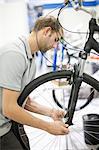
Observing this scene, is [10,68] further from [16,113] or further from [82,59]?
[82,59]

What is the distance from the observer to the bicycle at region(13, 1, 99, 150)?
1.42 metres

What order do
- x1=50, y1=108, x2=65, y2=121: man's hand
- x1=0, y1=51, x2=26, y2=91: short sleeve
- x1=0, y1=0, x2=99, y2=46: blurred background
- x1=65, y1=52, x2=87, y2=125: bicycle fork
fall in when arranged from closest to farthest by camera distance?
1. x1=0, y1=51, x2=26, y2=91: short sleeve
2. x1=65, y1=52, x2=87, y2=125: bicycle fork
3. x1=50, y1=108, x2=65, y2=121: man's hand
4. x1=0, y1=0, x2=99, y2=46: blurred background

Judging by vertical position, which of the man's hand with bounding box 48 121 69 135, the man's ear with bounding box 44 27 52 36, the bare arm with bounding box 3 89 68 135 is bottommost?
the man's hand with bounding box 48 121 69 135

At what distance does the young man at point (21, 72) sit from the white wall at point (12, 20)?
2676 millimetres

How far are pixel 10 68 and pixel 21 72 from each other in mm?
73

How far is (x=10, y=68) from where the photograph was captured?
4.25ft

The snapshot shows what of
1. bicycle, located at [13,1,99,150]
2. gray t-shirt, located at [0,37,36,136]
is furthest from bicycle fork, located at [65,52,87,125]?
gray t-shirt, located at [0,37,36,136]

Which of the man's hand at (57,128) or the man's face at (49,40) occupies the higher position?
the man's face at (49,40)

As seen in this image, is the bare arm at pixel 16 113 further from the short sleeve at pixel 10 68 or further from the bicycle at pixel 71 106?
the bicycle at pixel 71 106

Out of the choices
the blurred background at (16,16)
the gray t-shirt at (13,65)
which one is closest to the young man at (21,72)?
the gray t-shirt at (13,65)

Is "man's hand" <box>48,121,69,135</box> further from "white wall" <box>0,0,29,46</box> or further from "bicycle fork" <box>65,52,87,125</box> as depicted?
"white wall" <box>0,0,29,46</box>

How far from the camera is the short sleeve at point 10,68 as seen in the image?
1296mm

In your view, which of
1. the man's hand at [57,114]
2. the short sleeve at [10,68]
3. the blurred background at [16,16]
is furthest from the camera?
the blurred background at [16,16]

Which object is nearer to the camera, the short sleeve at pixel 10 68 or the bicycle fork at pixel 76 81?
the short sleeve at pixel 10 68
